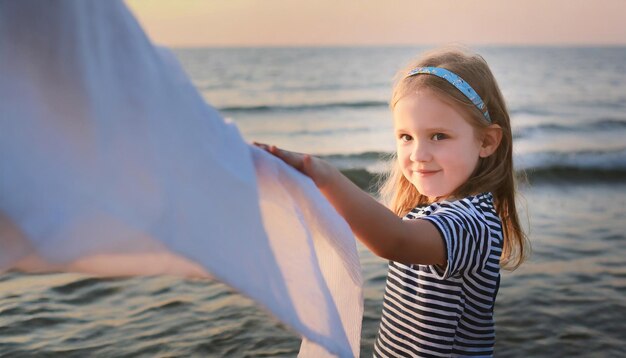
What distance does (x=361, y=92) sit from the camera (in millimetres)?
20219

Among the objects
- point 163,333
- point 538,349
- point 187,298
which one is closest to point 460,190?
point 538,349

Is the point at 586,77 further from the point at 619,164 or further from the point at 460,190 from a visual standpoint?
the point at 460,190

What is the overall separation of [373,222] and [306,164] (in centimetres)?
27

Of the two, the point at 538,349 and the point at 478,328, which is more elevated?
the point at 478,328

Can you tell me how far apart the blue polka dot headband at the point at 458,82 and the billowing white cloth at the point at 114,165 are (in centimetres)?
110

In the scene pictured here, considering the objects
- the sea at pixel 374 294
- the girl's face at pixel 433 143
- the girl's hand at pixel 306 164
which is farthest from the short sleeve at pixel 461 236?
the sea at pixel 374 294

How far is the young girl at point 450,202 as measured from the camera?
2.21 metres

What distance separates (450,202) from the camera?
7.70ft

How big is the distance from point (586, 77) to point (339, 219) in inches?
1054

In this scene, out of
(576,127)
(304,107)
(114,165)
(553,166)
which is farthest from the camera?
(304,107)

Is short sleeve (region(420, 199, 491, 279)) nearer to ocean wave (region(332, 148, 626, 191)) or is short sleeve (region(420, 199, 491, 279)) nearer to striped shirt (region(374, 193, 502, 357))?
striped shirt (region(374, 193, 502, 357))

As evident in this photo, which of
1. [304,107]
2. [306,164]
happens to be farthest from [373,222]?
[304,107]

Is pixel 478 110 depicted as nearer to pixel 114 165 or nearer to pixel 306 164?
pixel 306 164

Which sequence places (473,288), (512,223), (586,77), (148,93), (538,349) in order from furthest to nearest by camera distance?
1. (586,77)
2. (538,349)
3. (512,223)
4. (473,288)
5. (148,93)
